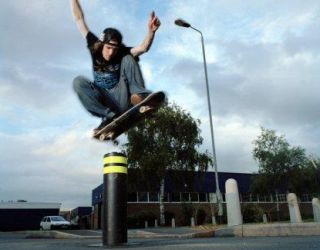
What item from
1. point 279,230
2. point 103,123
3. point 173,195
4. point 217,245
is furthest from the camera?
point 173,195

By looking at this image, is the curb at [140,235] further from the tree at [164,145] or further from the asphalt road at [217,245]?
the tree at [164,145]

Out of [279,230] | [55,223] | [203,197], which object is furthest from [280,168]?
[279,230]

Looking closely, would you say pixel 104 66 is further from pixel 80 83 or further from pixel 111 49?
pixel 80 83

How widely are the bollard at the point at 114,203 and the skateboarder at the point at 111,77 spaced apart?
100cm

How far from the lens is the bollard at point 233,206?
1445 cm

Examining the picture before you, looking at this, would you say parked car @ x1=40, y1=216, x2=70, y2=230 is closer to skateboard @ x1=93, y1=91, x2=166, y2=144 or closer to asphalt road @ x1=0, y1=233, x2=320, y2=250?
asphalt road @ x1=0, y1=233, x2=320, y2=250

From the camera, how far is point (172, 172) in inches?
1572

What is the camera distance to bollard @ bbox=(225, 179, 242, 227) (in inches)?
569

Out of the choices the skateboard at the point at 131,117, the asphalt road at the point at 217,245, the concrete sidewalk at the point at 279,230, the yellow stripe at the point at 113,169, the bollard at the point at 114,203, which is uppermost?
the skateboard at the point at 131,117

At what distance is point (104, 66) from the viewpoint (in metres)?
6.55

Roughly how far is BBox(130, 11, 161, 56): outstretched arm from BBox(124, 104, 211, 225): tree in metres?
31.2

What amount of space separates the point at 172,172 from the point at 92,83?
111 feet

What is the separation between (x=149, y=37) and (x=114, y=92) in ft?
3.41

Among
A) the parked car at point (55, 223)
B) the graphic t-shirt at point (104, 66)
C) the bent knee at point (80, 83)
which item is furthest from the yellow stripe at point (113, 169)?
the parked car at point (55, 223)
